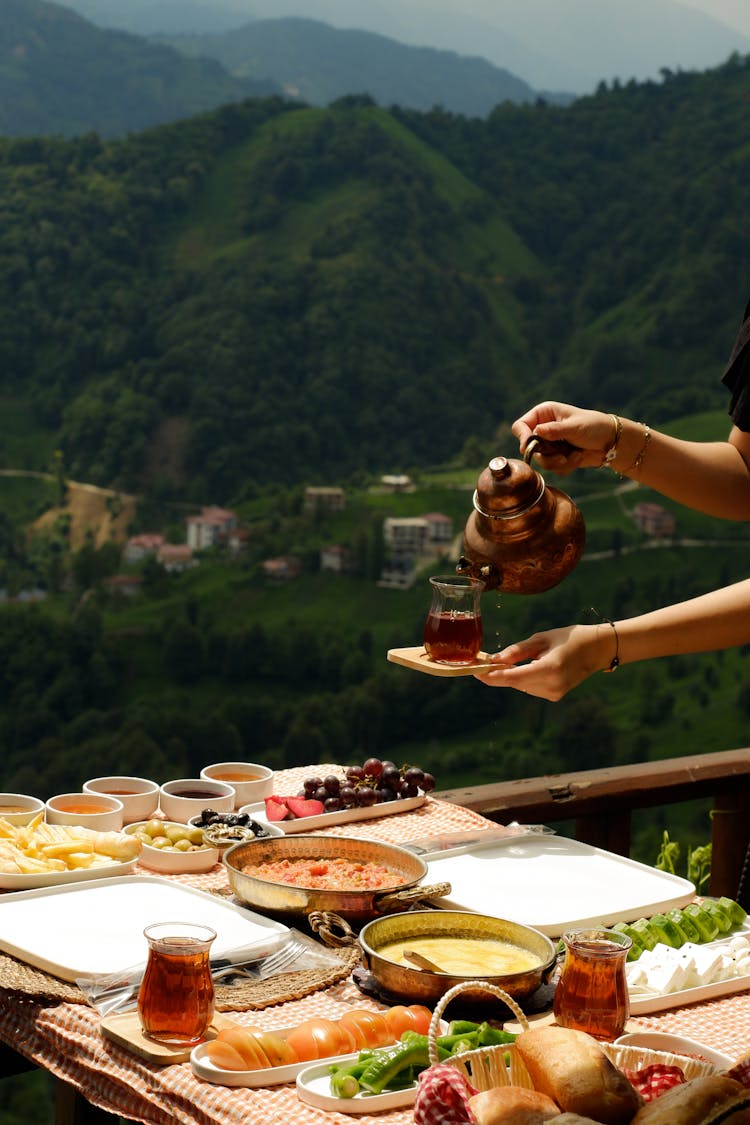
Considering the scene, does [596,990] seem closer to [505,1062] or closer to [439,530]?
[505,1062]

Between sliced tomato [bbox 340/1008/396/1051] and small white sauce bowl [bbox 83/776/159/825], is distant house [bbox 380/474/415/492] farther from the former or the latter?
sliced tomato [bbox 340/1008/396/1051]

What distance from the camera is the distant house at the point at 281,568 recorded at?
34.5m

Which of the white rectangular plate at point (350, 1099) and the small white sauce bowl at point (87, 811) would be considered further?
Result: the small white sauce bowl at point (87, 811)

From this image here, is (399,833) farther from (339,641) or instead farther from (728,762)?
(339,641)

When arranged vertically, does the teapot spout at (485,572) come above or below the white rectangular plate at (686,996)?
above

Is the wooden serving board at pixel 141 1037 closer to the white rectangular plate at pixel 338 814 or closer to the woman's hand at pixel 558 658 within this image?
the woman's hand at pixel 558 658

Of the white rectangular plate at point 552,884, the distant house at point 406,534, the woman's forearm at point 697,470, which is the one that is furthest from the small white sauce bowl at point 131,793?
the distant house at point 406,534

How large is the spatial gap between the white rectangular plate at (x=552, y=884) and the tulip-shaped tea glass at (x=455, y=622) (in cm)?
36

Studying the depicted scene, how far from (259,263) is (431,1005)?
4585cm

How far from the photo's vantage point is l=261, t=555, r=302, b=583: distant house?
34.5 m

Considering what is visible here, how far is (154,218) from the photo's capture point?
4778 cm

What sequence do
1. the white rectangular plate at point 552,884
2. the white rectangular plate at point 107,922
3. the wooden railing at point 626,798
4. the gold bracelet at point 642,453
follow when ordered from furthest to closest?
the wooden railing at point 626,798, the gold bracelet at point 642,453, the white rectangular plate at point 552,884, the white rectangular plate at point 107,922

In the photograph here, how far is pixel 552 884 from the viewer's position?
219cm

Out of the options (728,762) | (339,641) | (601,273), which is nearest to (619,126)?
(601,273)
